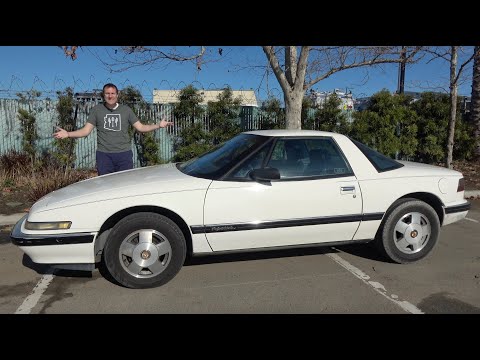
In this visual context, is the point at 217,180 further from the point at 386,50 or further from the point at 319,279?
the point at 386,50

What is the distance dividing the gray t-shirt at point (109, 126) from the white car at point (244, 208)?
111 cm

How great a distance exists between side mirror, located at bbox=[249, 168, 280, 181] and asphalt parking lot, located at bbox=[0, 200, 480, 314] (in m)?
1.01

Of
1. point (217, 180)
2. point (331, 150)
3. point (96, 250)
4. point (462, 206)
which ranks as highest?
point (331, 150)

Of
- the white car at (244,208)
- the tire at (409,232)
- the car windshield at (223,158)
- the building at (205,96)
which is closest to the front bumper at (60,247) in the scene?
the white car at (244,208)

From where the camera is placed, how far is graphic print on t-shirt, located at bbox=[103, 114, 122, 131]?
5.02m

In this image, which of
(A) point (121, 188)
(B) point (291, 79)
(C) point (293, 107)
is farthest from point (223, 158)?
(B) point (291, 79)

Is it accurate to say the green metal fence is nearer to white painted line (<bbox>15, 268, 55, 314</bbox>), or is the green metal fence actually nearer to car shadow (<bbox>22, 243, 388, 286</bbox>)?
car shadow (<bbox>22, 243, 388, 286</bbox>)

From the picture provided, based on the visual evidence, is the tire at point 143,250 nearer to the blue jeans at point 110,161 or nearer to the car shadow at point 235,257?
the car shadow at point 235,257

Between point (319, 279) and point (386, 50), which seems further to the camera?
point (386, 50)

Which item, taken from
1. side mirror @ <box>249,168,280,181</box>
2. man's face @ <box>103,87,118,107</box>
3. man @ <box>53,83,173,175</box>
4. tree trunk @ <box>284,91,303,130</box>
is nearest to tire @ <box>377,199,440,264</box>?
side mirror @ <box>249,168,280,181</box>

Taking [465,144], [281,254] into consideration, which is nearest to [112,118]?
[281,254]

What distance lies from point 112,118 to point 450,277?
439 cm

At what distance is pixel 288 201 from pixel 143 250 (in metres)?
1.39
